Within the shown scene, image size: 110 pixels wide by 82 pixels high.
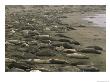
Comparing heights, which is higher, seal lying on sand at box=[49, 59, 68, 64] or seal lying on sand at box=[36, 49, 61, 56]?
seal lying on sand at box=[36, 49, 61, 56]

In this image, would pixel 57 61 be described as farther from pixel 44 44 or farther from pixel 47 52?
pixel 44 44

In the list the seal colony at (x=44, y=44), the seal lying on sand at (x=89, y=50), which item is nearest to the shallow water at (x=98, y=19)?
the seal colony at (x=44, y=44)

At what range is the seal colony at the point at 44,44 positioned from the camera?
4789 millimetres

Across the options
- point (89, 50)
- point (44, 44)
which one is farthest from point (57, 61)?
point (89, 50)

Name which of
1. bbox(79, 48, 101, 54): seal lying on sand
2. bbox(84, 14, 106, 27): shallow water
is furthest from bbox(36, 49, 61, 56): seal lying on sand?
bbox(84, 14, 106, 27): shallow water

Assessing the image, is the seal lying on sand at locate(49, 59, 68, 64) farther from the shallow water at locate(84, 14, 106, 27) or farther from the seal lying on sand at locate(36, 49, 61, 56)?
the shallow water at locate(84, 14, 106, 27)

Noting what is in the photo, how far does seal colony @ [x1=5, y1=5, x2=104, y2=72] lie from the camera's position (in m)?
4.79
